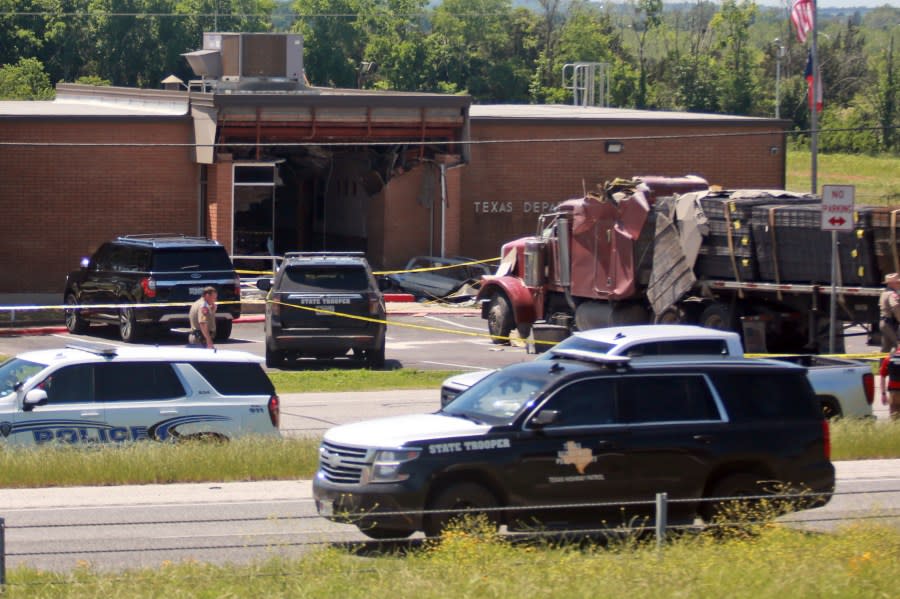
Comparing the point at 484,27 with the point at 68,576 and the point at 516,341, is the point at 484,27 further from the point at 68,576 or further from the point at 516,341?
the point at 68,576

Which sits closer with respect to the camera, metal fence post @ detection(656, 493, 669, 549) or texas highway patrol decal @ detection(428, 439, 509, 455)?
metal fence post @ detection(656, 493, 669, 549)

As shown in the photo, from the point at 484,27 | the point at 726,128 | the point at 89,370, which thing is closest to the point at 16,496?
the point at 89,370

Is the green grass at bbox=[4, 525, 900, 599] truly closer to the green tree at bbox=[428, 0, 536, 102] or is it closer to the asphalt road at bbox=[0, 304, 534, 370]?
the asphalt road at bbox=[0, 304, 534, 370]

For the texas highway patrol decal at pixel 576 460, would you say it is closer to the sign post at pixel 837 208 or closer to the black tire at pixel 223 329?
the sign post at pixel 837 208

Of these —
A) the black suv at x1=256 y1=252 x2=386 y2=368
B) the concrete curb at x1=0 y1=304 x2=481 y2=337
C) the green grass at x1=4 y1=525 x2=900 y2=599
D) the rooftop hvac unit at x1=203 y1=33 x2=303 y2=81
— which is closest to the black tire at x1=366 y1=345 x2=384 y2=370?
the black suv at x1=256 y1=252 x2=386 y2=368

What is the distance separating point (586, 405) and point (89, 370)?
19.1ft

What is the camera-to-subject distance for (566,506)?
9.41 meters

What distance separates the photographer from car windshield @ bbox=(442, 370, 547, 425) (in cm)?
1054

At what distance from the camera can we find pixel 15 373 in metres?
14.0

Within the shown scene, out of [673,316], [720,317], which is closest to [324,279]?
[673,316]

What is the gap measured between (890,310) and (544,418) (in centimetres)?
1078

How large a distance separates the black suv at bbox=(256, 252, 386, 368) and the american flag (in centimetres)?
2073

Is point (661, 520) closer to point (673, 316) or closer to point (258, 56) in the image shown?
point (673, 316)

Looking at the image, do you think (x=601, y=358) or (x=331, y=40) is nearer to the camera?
(x=601, y=358)
